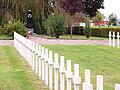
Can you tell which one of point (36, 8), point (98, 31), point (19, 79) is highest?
point (36, 8)

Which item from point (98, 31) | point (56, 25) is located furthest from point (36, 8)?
point (98, 31)

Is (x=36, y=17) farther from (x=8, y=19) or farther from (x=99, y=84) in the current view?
(x=99, y=84)

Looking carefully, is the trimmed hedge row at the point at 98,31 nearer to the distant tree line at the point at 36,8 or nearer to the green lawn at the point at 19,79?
the distant tree line at the point at 36,8

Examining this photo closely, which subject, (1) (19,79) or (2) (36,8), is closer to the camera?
(1) (19,79)

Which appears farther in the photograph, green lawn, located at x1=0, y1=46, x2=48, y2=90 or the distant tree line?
the distant tree line

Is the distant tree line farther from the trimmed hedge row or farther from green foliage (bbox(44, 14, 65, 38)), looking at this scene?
green foliage (bbox(44, 14, 65, 38))

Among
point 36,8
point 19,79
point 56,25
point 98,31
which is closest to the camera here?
point 19,79

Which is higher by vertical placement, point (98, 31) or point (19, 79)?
point (98, 31)


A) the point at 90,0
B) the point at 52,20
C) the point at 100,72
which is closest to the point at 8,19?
the point at 52,20

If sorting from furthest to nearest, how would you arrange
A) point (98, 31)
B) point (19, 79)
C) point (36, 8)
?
1. point (98, 31)
2. point (36, 8)
3. point (19, 79)

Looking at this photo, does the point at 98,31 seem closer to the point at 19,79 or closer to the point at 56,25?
the point at 56,25

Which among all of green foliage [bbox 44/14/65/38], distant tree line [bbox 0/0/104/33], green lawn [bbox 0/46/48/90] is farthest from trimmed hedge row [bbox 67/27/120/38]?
green lawn [bbox 0/46/48/90]

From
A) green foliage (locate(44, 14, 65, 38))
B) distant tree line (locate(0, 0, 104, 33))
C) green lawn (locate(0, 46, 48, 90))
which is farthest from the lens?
distant tree line (locate(0, 0, 104, 33))

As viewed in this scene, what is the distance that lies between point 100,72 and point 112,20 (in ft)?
319
